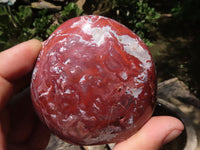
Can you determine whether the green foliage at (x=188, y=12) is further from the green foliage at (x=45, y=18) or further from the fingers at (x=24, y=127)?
the fingers at (x=24, y=127)

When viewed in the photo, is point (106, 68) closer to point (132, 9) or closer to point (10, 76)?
point (10, 76)

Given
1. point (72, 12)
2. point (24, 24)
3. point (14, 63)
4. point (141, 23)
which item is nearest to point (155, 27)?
point (141, 23)

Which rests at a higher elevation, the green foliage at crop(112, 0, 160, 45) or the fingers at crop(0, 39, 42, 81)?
the fingers at crop(0, 39, 42, 81)

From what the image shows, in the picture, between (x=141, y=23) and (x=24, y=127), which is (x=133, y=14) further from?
(x=24, y=127)

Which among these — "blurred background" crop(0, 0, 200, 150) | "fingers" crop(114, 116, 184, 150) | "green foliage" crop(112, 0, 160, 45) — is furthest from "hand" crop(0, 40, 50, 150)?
"green foliage" crop(112, 0, 160, 45)

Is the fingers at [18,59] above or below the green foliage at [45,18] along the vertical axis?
above

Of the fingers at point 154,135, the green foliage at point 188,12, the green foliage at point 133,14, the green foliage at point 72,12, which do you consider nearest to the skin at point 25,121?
the fingers at point 154,135

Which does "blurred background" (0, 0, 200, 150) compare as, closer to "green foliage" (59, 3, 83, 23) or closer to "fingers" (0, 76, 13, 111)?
"green foliage" (59, 3, 83, 23)
